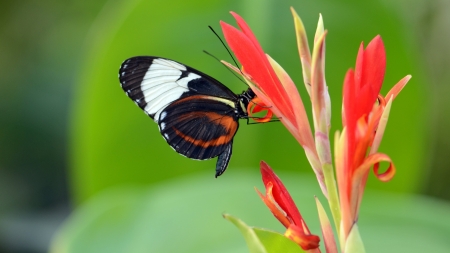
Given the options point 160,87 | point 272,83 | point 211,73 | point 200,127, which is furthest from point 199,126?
point 211,73

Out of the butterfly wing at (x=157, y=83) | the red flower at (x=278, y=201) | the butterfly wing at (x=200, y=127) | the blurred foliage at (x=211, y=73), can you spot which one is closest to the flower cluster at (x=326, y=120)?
the red flower at (x=278, y=201)

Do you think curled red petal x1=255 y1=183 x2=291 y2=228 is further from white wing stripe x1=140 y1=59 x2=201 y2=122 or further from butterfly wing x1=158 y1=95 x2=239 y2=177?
white wing stripe x1=140 y1=59 x2=201 y2=122

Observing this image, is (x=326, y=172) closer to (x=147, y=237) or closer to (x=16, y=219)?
(x=147, y=237)

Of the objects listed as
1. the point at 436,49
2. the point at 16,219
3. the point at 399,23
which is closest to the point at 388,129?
the point at 399,23

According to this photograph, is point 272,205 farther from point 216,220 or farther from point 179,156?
point 179,156

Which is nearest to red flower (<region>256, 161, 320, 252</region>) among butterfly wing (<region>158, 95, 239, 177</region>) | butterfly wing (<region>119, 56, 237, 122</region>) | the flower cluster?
the flower cluster
